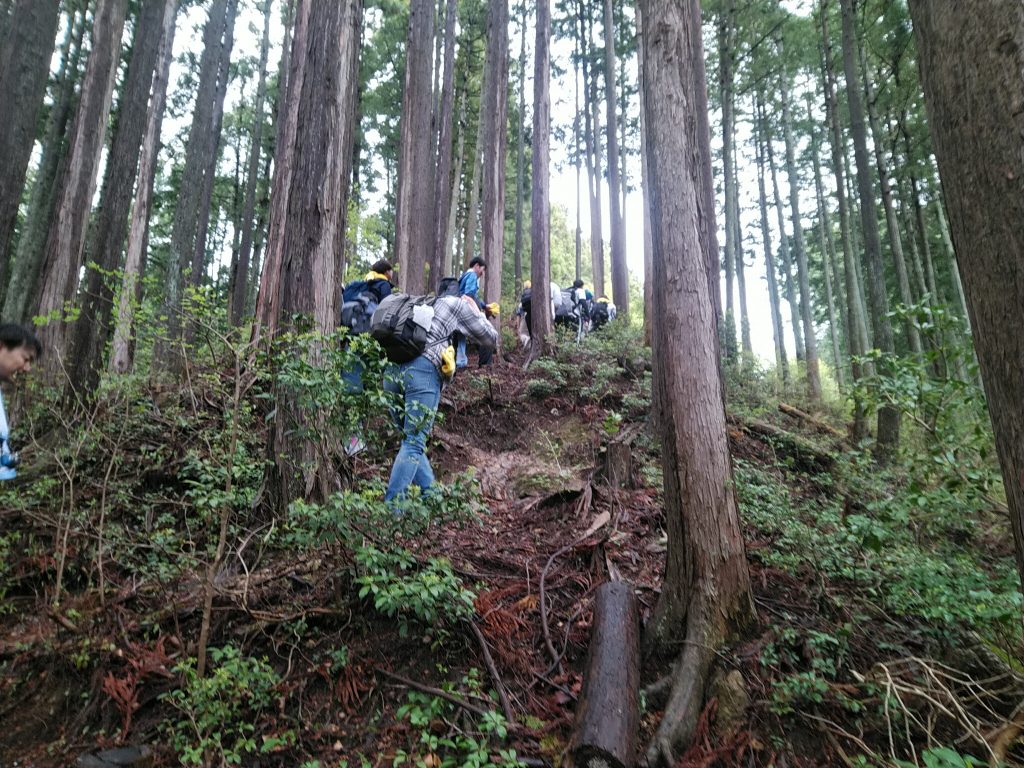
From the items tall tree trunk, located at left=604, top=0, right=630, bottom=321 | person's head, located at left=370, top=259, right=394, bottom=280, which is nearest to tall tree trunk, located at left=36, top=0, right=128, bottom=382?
person's head, located at left=370, top=259, right=394, bottom=280

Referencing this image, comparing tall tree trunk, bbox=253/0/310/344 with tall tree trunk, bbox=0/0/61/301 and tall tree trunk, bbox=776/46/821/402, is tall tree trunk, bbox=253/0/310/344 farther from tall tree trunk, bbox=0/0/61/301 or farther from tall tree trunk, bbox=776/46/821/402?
tall tree trunk, bbox=776/46/821/402

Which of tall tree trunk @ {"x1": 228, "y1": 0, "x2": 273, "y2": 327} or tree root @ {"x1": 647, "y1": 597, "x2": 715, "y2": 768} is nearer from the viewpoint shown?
tree root @ {"x1": 647, "y1": 597, "x2": 715, "y2": 768}

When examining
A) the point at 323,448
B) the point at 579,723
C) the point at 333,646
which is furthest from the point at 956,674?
the point at 323,448

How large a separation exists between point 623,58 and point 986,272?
21780 mm

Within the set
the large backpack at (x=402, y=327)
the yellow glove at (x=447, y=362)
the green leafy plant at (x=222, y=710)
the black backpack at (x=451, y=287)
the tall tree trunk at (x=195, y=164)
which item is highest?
the tall tree trunk at (x=195, y=164)

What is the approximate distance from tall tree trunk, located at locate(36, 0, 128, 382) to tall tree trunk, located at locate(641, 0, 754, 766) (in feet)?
27.7

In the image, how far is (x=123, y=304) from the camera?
20.5ft

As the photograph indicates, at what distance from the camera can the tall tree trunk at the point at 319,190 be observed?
3977mm

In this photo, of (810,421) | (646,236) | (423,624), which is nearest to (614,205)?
(646,236)

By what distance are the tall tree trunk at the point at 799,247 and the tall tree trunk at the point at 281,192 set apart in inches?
516

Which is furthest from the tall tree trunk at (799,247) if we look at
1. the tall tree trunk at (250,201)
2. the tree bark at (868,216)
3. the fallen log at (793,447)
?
the tall tree trunk at (250,201)

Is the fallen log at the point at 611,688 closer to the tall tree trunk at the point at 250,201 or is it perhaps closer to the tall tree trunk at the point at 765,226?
the tall tree trunk at the point at 250,201

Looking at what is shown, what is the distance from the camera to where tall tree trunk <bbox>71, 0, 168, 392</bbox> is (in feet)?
22.2

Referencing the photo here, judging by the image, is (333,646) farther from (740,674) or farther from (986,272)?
(986,272)
